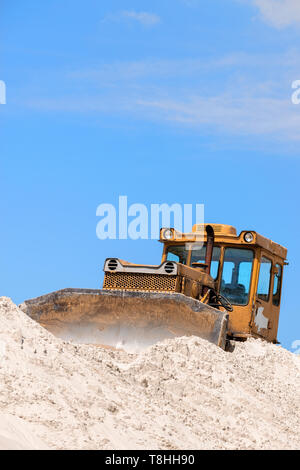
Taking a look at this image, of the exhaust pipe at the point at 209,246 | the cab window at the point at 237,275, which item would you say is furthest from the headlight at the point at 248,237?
the exhaust pipe at the point at 209,246

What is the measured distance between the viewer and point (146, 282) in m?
12.5

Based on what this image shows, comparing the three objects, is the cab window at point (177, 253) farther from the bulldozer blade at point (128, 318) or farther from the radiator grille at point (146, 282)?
the bulldozer blade at point (128, 318)

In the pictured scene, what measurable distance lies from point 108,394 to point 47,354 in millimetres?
716

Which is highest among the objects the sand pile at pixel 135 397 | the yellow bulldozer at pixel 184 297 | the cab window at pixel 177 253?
the cab window at pixel 177 253

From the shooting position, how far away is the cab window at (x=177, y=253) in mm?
14367

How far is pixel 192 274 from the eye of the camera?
12945 mm

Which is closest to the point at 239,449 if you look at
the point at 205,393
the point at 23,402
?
the point at 205,393

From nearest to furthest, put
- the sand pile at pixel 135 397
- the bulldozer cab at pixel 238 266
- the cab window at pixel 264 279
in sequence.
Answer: the sand pile at pixel 135 397 → the bulldozer cab at pixel 238 266 → the cab window at pixel 264 279

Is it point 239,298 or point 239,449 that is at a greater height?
point 239,298

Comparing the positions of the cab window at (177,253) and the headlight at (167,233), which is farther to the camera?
the headlight at (167,233)

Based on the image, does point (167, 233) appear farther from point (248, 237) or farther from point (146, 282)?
point (146, 282)

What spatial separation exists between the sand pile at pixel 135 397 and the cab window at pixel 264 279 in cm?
208
